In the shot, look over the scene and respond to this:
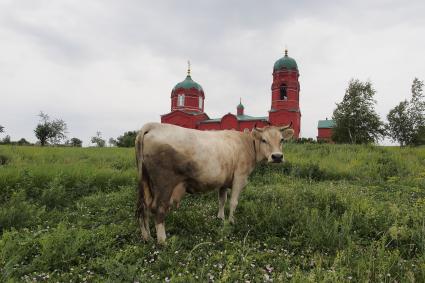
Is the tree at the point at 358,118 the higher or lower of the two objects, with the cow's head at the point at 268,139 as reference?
higher

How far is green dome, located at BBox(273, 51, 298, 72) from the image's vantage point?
1976 inches

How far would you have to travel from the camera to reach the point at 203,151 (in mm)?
4766

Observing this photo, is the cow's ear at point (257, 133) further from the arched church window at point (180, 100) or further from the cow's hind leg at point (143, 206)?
the arched church window at point (180, 100)

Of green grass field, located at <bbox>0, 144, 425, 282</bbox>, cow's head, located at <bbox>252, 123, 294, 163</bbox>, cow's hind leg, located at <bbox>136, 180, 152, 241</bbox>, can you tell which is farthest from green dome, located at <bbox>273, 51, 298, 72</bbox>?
cow's hind leg, located at <bbox>136, 180, 152, 241</bbox>

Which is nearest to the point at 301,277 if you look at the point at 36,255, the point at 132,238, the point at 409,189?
the point at 132,238

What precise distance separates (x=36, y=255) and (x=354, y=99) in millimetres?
41247

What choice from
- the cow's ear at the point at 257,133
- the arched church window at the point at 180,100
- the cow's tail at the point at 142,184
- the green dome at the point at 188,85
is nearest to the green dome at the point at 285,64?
the green dome at the point at 188,85

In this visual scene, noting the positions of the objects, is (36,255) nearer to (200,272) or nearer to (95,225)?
(95,225)

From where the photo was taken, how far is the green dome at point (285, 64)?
50188 mm

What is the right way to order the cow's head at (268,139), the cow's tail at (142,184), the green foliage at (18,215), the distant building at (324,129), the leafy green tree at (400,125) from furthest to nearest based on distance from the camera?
1. the distant building at (324,129)
2. the leafy green tree at (400,125)
3. the cow's head at (268,139)
4. the green foliage at (18,215)
5. the cow's tail at (142,184)

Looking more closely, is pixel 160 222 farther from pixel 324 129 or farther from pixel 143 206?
pixel 324 129

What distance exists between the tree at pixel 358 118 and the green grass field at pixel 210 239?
109ft

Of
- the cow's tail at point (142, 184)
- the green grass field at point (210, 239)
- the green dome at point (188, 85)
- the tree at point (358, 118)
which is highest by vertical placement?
the green dome at point (188, 85)

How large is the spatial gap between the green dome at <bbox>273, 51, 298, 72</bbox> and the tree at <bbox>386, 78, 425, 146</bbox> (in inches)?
649
